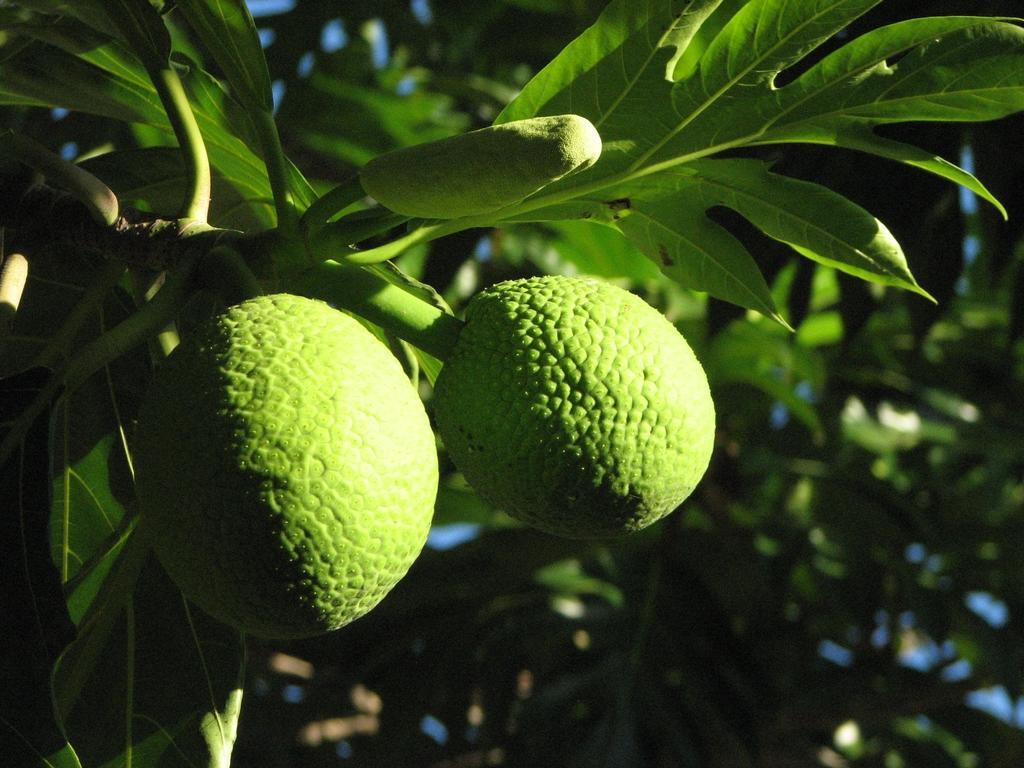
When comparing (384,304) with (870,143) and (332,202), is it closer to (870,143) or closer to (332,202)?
(332,202)

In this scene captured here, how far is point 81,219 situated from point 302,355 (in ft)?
1.01

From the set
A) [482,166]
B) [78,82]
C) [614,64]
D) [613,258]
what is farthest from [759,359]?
[482,166]

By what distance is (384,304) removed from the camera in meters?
0.95

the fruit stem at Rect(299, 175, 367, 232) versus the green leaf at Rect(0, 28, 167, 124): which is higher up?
the green leaf at Rect(0, 28, 167, 124)

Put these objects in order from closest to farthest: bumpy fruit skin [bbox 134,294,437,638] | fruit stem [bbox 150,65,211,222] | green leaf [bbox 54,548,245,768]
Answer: bumpy fruit skin [bbox 134,294,437,638]
fruit stem [bbox 150,65,211,222]
green leaf [bbox 54,548,245,768]

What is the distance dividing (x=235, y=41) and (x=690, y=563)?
183 cm

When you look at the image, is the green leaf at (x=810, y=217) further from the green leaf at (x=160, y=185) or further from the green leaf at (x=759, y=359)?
the green leaf at (x=759, y=359)

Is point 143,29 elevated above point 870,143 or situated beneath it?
elevated above

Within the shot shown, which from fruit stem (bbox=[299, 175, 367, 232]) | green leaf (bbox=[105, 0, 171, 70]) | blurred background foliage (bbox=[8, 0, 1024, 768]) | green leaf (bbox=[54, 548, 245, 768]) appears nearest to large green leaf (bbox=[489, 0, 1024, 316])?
fruit stem (bbox=[299, 175, 367, 232])

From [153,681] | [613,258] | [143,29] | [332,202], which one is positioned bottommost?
[613,258]

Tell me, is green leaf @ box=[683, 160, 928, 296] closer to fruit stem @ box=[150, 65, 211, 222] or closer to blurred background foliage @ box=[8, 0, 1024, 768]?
fruit stem @ box=[150, 65, 211, 222]

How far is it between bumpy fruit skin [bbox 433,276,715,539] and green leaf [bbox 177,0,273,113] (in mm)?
302

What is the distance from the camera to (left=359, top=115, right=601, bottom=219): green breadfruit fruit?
80cm

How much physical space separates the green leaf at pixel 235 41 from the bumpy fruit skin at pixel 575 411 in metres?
0.30
